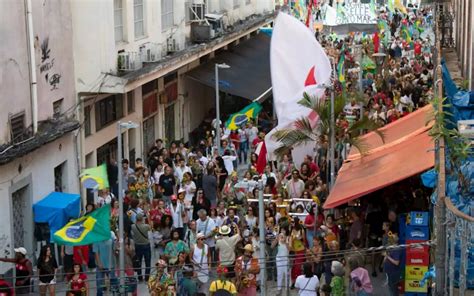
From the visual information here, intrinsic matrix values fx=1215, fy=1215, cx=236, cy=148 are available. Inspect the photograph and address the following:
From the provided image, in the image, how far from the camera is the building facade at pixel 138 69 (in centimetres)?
2950

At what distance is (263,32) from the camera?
53.3 metres

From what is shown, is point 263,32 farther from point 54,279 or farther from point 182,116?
point 54,279

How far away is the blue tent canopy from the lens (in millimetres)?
24109

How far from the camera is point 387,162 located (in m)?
22.2

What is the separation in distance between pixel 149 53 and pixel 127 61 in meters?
2.88

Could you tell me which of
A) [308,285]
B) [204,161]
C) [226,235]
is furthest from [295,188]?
[308,285]

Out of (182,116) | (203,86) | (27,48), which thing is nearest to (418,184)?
(27,48)

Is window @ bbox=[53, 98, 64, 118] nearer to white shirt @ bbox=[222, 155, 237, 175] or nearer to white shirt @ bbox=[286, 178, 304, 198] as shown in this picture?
white shirt @ bbox=[222, 155, 237, 175]

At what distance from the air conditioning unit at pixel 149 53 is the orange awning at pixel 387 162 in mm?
9028

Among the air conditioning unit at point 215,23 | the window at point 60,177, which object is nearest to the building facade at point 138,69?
the air conditioning unit at point 215,23

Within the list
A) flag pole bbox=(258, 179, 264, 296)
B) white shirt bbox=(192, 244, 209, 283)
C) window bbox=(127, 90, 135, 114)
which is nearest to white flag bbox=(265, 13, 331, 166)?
white shirt bbox=(192, 244, 209, 283)

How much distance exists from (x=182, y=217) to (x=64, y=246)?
8.95 feet

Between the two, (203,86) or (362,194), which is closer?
(362,194)

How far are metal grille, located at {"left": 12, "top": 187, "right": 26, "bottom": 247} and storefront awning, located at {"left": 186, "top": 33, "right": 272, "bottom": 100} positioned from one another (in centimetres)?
1557
